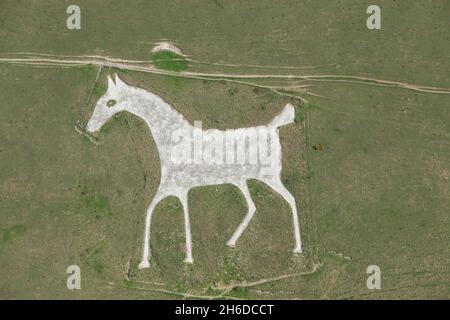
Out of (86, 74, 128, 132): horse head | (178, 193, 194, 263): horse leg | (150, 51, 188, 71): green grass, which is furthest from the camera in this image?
(150, 51, 188, 71): green grass

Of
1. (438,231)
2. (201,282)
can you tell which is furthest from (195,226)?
(438,231)

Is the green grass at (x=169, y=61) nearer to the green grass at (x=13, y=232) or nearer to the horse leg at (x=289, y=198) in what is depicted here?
the horse leg at (x=289, y=198)

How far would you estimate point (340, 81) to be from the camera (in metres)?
13.1

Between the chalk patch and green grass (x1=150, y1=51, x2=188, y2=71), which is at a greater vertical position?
the chalk patch

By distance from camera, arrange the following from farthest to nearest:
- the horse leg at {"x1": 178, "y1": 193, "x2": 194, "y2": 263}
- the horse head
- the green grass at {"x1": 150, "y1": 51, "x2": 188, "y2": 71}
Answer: the green grass at {"x1": 150, "y1": 51, "x2": 188, "y2": 71}, the horse head, the horse leg at {"x1": 178, "y1": 193, "x2": 194, "y2": 263}

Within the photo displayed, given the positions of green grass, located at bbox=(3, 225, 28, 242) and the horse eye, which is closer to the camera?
green grass, located at bbox=(3, 225, 28, 242)

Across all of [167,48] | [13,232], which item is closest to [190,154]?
[167,48]

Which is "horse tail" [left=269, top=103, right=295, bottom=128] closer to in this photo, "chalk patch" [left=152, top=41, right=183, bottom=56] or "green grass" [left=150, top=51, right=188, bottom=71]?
"green grass" [left=150, top=51, right=188, bottom=71]

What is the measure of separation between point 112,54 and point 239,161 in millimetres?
4874

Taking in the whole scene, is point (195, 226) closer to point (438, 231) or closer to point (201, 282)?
point (201, 282)

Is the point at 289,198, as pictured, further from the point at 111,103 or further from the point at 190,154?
the point at 111,103

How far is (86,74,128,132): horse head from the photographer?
1279cm

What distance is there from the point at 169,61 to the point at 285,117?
12.3ft

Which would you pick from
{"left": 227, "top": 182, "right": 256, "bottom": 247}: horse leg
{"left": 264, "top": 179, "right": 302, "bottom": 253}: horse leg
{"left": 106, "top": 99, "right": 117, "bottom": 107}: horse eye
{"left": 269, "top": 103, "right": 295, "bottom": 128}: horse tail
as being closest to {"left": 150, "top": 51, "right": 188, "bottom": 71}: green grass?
{"left": 106, "top": 99, "right": 117, "bottom": 107}: horse eye
